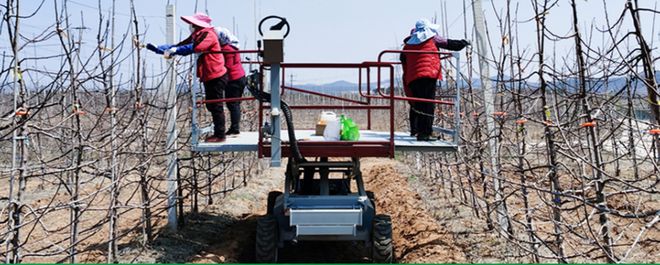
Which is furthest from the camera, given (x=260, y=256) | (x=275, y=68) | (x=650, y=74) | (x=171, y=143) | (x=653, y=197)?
(x=653, y=197)

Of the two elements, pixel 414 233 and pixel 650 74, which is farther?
pixel 414 233

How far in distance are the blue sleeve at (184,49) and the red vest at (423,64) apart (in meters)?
2.45

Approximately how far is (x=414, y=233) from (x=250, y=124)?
653 cm

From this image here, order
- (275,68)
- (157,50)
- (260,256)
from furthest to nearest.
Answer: (157,50) → (260,256) → (275,68)

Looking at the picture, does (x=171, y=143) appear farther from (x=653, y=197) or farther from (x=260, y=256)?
(x=653, y=197)

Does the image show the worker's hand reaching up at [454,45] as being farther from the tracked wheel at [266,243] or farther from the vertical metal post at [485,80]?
the tracked wheel at [266,243]

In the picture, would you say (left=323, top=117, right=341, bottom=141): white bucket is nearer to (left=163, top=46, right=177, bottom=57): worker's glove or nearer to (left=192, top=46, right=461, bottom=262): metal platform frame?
(left=192, top=46, right=461, bottom=262): metal platform frame

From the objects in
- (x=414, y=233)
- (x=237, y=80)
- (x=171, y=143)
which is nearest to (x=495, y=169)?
(x=414, y=233)

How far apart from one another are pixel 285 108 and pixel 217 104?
1247mm

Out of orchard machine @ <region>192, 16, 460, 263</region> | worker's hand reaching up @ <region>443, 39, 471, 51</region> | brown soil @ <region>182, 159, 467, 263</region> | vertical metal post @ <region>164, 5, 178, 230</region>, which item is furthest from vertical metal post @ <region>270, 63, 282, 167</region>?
worker's hand reaching up @ <region>443, 39, 471, 51</region>

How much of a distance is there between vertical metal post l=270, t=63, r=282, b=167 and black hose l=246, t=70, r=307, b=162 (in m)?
0.12

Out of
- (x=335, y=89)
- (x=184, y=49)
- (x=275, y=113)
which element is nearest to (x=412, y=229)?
(x=275, y=113)

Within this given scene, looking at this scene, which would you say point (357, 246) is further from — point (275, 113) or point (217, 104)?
point (275, 113)

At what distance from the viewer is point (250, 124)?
47.5ft
